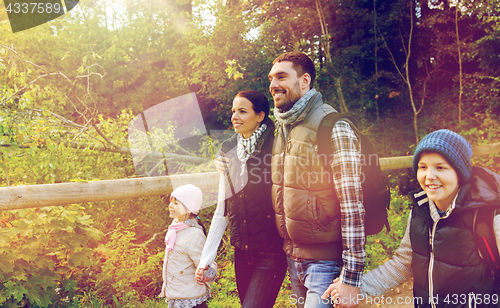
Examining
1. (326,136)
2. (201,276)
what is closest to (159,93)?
(201,276)

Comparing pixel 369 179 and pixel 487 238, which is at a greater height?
pixel 369 179

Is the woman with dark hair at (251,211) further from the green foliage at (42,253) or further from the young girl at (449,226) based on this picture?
the green foliage at (42,253)

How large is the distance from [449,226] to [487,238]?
0.15 meters

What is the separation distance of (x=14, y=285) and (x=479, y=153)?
7.17m

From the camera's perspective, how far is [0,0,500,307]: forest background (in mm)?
2736

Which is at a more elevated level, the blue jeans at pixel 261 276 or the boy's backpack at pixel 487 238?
the boy's backpack at pixel 487 238

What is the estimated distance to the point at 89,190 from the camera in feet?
7.89

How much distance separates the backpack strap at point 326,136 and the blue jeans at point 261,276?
2.40ft

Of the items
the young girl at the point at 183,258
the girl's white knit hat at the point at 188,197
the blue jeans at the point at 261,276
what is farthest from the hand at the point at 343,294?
the girl's white knit hat at the point at 188,197

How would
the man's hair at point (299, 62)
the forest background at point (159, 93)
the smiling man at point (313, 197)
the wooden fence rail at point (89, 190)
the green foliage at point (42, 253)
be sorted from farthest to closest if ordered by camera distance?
the forest background at point (159, 93), the green foliage at point (42, 253), the wooden fence rail at point (89, 190), the man's hair at point (299, 62), the smiling man at point (313, 197)

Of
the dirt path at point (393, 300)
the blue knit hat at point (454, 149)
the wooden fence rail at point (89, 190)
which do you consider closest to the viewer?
the blue knit hat at point (454, 149)

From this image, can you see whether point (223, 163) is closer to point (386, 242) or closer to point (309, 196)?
point (309, 196)

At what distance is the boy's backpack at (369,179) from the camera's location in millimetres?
1630

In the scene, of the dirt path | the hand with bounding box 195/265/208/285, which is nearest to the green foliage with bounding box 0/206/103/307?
the hand with bounding box 195/265/208/285
